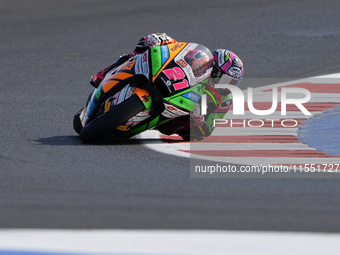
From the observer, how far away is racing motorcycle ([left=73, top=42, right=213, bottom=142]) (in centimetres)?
712

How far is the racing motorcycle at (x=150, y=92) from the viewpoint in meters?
7.12

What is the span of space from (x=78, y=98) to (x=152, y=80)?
2788mm

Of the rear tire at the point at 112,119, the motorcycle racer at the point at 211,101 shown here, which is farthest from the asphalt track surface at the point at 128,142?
the motorcycle racer at the point at 211,101

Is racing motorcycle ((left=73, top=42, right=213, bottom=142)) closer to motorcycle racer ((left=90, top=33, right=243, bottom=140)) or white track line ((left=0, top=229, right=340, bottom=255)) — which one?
motorcycle racer ((left=90, top=33, right=243, bottom=140))

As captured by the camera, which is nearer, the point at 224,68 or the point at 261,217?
the point at 261,217

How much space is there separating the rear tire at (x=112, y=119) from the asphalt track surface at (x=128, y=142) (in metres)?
0.14

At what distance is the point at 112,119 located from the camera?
7.12 m

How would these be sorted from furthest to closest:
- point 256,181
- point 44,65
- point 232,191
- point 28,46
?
point 28,46 → point 44,65 → point 256,181 → point 232,191

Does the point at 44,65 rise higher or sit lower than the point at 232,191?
higher

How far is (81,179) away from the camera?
584 cm

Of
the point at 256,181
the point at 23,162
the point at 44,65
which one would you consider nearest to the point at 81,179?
the point at 23,162

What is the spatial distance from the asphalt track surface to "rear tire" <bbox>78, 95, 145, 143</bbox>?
14cm

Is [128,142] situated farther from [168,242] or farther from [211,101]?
[168,242]

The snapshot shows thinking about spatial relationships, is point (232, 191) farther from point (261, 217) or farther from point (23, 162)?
point (23, 162)
